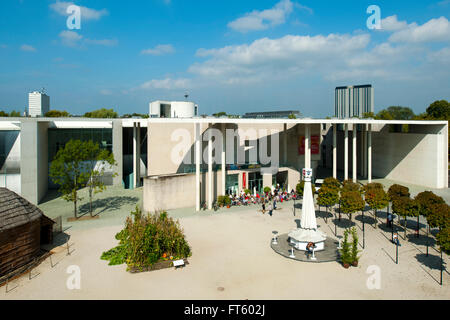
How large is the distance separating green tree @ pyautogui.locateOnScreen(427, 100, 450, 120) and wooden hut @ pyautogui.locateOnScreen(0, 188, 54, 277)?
62260mm

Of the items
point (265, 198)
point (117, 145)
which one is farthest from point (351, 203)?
point (117, 145)

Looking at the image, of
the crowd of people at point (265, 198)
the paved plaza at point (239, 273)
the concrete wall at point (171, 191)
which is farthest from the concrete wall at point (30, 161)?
the crowd of people at point (265, 198)

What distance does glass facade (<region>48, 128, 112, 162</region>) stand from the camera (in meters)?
34.6

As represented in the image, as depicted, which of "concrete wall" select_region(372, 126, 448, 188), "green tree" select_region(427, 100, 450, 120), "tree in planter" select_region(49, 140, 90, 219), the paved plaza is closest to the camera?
the paved plaza

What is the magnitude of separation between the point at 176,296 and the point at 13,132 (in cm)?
2402

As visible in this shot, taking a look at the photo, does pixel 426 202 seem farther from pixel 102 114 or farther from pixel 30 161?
pixel 102 114

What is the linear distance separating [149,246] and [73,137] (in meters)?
24.4

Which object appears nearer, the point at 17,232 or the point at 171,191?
Answer: the point at 17,232

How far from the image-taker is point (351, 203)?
2075cm

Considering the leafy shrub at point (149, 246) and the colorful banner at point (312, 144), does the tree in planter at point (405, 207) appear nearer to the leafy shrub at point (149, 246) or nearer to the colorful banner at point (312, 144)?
the leafy shrub at point (149, 246)

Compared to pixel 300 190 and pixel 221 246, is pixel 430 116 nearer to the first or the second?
pixel 300 190

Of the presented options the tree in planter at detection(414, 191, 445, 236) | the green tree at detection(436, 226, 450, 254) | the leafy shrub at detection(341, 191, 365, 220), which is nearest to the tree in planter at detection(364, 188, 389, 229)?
the leafy shrub at detection(341, 191, 365, 220)

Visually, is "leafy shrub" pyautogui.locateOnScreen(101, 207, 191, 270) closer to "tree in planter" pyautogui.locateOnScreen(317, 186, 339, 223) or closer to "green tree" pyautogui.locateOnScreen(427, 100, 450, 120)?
"tree in planter" pyautogui.locateOnScreen(317, 186, 339, 223)

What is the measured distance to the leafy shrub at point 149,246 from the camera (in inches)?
619
